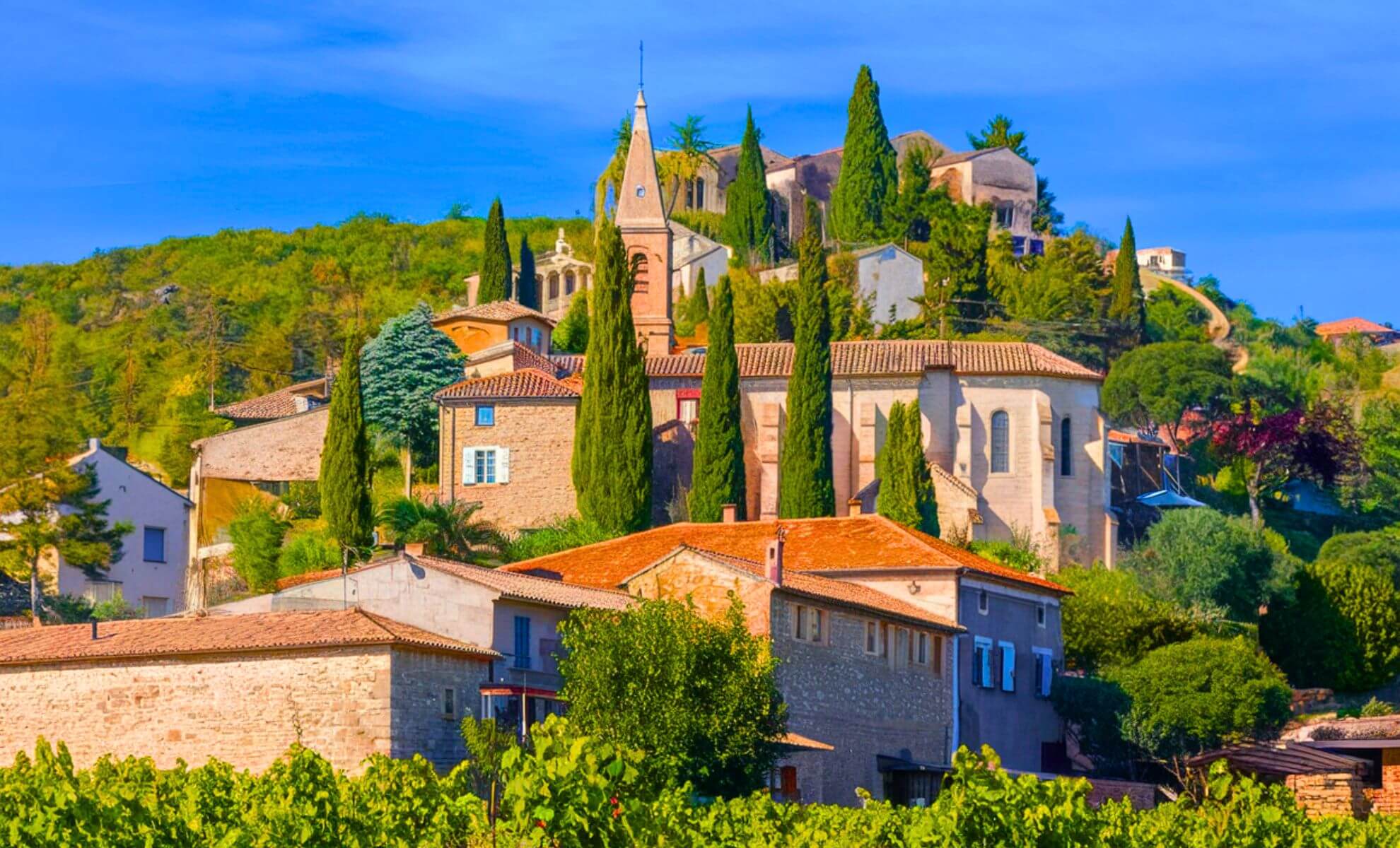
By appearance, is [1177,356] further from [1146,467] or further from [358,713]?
[358,713]

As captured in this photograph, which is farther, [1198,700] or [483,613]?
[1198,700]

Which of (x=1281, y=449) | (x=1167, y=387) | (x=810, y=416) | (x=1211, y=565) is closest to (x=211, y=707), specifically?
(x=810, y=416)

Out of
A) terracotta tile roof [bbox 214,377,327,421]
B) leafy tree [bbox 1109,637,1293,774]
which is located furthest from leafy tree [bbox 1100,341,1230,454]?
leafy tree [bbox 1109,637,1293,774]

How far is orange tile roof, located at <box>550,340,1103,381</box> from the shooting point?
6950cm

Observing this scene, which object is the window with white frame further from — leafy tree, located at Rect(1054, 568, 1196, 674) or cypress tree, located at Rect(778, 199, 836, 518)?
cypress tree, located at Rect(778, 199, 836, 518)

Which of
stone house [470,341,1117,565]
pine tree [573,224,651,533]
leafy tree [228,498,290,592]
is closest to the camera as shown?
leafy tree [228,498,290,592]

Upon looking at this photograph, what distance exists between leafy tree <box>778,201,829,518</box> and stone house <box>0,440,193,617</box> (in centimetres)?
1687

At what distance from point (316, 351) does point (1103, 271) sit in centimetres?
3288

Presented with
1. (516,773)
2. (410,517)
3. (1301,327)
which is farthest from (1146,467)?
(516,773)

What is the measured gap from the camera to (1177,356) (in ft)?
287

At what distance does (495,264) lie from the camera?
3565 inches

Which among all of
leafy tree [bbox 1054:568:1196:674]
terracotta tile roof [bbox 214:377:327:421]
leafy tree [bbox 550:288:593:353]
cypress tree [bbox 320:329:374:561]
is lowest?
leafy tree [bbox 1054:568:1196:674]

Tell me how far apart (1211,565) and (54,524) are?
30681 millimetres

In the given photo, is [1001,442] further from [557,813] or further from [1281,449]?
[557,813]
